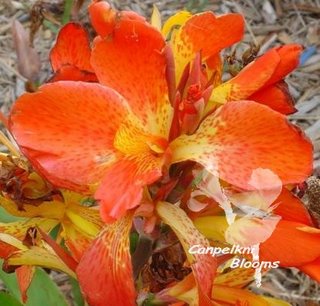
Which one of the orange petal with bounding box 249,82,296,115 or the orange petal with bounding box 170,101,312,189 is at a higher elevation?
the orange petal with bounding box 170,101,312,189

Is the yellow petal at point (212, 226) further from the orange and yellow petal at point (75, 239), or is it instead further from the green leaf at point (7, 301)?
the green leaf at point (7, 301)

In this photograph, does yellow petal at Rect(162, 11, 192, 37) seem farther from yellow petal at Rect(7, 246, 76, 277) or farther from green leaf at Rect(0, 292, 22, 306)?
green leaf at Rect(0, 292, 22, 306)

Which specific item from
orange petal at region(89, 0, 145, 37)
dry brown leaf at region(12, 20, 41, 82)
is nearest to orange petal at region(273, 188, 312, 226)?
orange petal at region(89, 0, 145, 37)

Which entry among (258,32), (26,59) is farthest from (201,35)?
(258,32)

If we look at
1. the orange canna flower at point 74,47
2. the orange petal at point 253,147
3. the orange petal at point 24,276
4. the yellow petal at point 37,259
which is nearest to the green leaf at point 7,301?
the orange petal at point 24,276

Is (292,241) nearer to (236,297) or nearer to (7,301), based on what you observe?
(236,297)
